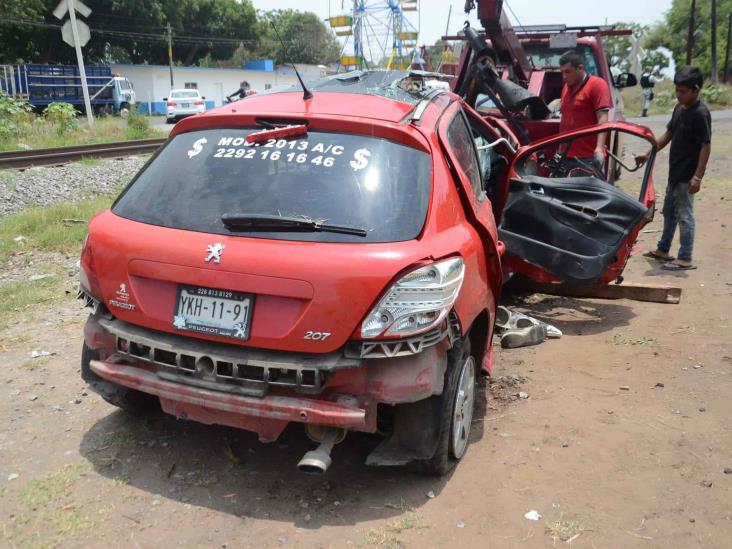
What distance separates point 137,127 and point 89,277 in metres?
18.8

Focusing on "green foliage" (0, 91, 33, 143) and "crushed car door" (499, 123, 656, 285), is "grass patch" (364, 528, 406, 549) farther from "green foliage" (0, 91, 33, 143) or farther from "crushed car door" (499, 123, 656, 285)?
"green foliage" (0, 91, 33, 143)

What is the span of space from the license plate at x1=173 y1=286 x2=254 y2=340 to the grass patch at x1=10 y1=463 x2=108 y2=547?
926 millimetres

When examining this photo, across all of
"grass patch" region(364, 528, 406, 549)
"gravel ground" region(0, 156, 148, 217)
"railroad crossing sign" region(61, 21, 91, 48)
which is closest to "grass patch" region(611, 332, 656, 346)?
"grass patch" region(364, 528, 406, 549)

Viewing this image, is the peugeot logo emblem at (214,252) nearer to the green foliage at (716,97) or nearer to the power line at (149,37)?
the green foliage at (716,97)

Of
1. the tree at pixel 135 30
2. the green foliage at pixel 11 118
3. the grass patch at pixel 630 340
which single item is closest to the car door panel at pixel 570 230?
the grass patch at pixel 630 340

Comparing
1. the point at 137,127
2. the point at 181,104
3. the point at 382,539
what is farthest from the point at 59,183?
the point at 181,104

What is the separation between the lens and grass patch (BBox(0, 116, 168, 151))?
55.8ft

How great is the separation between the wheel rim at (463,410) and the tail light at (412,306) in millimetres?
525

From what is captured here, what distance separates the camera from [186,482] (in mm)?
3252

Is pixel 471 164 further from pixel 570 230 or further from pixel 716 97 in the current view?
pixel 716 97

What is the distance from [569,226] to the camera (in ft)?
16.3

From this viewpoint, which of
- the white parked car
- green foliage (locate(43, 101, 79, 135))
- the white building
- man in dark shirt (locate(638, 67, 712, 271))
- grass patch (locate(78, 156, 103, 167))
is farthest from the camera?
the white building

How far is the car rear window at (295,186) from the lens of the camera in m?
3.00

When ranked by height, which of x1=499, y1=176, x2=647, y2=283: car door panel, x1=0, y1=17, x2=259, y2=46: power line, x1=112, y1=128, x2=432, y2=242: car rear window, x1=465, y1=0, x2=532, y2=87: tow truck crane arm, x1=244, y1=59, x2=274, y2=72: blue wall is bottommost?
x1=499, y1=176, x2=647, y2=283: car door panel
